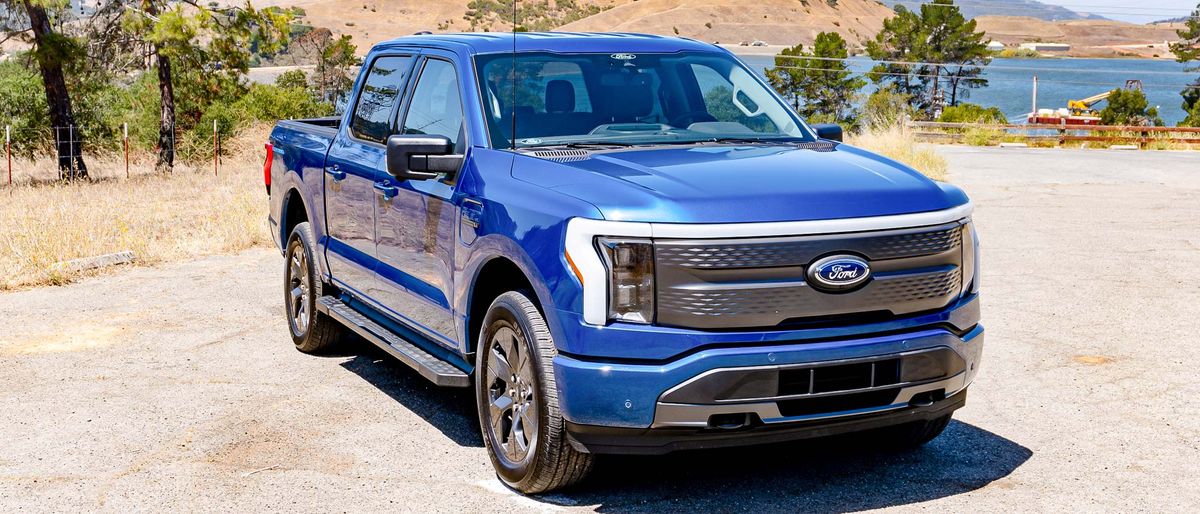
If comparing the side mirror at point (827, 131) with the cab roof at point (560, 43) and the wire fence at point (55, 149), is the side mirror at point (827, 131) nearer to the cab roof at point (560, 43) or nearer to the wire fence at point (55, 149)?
the cab roof at point (560, 43)

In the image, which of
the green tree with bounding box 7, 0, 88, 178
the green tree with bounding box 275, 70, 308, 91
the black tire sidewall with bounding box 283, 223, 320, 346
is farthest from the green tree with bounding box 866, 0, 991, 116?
the black tire sidewall with bounding box 283, 223, 320, 346

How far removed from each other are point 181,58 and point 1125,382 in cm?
2929

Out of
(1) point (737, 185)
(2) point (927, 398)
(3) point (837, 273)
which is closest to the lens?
(3) point (837, 273)

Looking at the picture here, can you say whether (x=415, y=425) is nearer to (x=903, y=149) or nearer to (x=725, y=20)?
(x=903, y=149)

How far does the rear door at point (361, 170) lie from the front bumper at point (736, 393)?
232cm

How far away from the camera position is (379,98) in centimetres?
730

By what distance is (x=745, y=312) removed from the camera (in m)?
4.77

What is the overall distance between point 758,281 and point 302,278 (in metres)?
4.36

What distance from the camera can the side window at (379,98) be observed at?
7.07m

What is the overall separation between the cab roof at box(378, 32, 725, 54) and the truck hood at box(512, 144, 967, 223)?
103cm

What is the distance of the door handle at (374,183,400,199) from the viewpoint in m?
6.49

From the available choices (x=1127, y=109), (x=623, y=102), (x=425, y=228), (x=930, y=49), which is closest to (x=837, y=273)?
(x=623, y=102)

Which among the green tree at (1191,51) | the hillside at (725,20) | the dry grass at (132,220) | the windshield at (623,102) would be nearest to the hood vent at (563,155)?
the windshield at (623,102)

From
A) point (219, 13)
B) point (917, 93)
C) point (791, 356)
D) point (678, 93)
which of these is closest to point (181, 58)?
point (219, 13)
